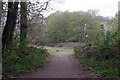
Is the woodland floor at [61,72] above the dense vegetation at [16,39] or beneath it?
beneath

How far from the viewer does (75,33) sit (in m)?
39.4

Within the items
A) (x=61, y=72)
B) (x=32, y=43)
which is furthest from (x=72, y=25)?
(x=61, y=72)

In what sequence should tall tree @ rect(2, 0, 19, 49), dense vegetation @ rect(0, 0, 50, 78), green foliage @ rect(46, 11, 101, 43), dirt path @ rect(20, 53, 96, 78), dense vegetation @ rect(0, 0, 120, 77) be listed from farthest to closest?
1. green foliage @ rect(46, 11, 101, 43)
2. tall tree @ rect(2, 0, 19, 49)
3. dense vegetation @ rect(0, 0, 50, 78)
4. dense vegetation @ rect(0, 0, 120, 77)
5. dirt path @ rect(20, 53, 96, 78)

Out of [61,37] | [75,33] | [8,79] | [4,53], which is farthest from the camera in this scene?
[61,37]

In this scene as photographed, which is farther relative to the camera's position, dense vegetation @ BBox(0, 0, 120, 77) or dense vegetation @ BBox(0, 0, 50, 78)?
dense vegetation @ BBox(0, 0, 50, 78)

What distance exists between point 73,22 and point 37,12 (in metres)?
27.5

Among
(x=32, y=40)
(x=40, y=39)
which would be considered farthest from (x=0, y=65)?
(x=40, y=39)

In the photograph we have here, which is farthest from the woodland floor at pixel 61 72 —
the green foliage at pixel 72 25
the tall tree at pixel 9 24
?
the green foliage at pixel 72 25

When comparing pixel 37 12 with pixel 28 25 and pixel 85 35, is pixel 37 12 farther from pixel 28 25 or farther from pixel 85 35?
pixel 85 35

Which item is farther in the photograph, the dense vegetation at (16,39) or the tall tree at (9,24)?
the tall tree at (9,24)

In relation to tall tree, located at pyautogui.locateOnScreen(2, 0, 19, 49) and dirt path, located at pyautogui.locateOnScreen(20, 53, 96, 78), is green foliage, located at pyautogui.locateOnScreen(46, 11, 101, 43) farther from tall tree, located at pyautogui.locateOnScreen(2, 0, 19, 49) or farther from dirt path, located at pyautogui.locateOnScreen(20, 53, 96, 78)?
dirt path, located at pyautogui.locateOnScreen(20, 53, 96, 78)

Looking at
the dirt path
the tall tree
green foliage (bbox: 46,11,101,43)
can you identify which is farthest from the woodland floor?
green foliage (bbox: 46,11,101,43)

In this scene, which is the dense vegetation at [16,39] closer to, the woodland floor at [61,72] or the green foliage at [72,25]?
the woodland floor at [61,72]

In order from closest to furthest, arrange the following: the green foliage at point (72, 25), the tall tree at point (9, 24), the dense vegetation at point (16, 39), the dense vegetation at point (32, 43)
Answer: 1. the dense vegetation at point (32, 43)
2. the dense vegetation at point (16, 39)
3. the tall tree at point (9, 24)
4. the green foliage at point (72, 25)
